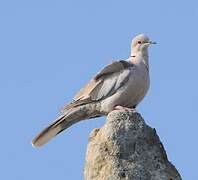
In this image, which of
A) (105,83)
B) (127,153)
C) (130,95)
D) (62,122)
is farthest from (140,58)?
(127,153)

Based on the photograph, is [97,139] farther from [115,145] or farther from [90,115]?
[90,115]

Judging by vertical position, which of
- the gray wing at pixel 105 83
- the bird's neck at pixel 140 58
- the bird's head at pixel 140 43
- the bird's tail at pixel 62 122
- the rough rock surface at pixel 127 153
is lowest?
the rough rock surface at pixel 127 153

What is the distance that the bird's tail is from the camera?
13.1 meters

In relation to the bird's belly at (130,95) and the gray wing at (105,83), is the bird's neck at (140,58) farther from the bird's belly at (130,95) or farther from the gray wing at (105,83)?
the bird's belly at (130,95)

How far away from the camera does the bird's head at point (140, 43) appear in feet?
45.6

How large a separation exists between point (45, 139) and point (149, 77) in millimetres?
1847

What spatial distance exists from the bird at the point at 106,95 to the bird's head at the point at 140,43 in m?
0.43

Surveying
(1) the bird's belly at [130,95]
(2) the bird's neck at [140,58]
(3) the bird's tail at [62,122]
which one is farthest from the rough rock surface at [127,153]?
(2) the bird's neck at [140,58]

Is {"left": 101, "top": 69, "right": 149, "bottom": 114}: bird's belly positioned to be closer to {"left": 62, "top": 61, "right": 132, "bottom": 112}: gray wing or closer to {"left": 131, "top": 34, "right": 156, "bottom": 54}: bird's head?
{"left": 62, "top": 61, "right": 132, "bottom": 112}: gray wing

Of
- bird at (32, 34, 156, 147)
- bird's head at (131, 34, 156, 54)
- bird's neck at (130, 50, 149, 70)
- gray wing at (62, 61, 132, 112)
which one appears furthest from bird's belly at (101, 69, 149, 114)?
bird's head at (131, 34, 156, 54)

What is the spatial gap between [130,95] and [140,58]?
894mm

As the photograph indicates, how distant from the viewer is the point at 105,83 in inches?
526

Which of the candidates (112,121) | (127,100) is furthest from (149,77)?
(112,121)

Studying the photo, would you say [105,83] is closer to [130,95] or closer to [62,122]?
[130,95]
